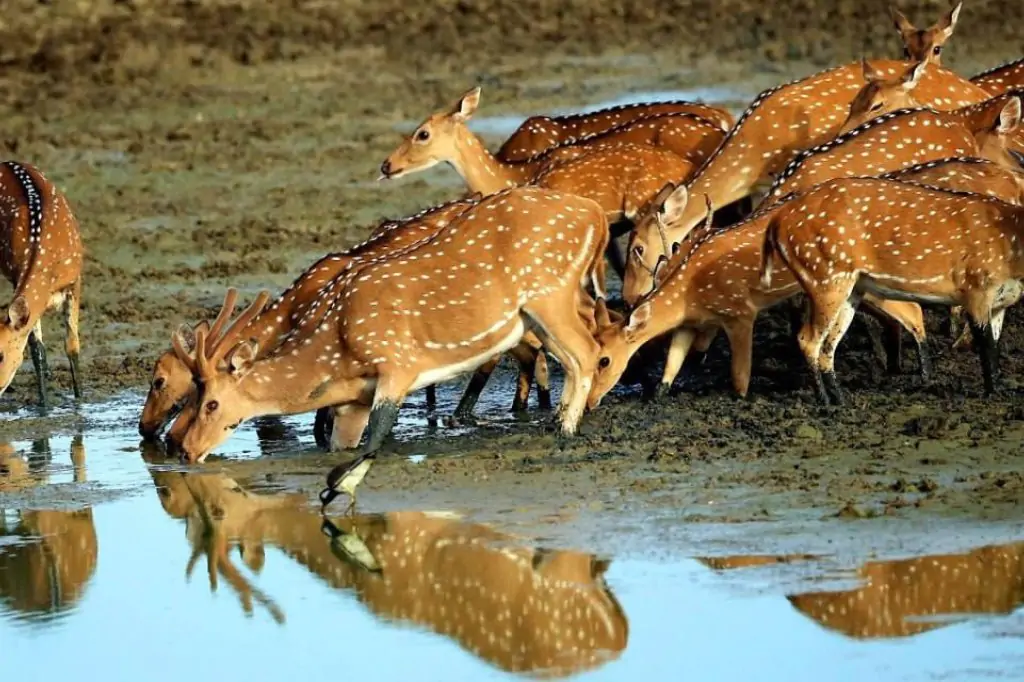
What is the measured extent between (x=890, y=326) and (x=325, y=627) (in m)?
4.77

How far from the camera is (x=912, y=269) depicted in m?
10.8

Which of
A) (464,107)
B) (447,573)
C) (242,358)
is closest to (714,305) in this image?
(242,358)

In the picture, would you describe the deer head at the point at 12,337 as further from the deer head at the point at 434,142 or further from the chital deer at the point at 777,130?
the chital deer at the point at 777,130

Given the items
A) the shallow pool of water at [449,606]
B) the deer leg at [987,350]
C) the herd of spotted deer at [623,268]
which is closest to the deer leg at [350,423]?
the herd of spotted deer at [623,268]

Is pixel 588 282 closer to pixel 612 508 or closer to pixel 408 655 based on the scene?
pixel 612 508

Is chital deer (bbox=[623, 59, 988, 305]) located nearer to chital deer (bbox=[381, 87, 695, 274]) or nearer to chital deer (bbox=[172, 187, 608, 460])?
chital deer (bbox=[381, 87, 695, 274])

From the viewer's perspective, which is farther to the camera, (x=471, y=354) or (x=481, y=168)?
(x=481, y=168)

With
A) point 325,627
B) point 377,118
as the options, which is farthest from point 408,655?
point 377,118

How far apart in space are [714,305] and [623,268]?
7.24 feet

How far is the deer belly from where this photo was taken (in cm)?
1105

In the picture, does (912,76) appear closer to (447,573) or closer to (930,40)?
(930,40)

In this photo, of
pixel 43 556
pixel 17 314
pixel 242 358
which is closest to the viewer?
pixel 43 556

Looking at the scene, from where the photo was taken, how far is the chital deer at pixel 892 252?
10688mm

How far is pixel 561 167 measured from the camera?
44.0ft
